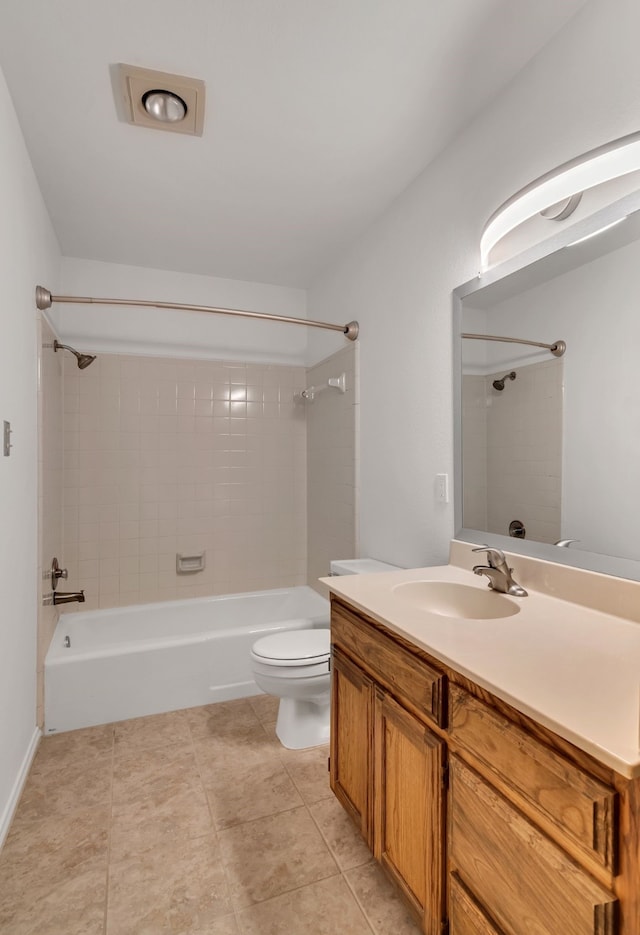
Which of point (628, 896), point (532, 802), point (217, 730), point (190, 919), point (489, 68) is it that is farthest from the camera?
point (217, 730)

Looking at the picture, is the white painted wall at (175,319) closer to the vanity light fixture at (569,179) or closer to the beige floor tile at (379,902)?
the vanity light fixture at (569,179)

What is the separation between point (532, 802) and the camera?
0.80 meters

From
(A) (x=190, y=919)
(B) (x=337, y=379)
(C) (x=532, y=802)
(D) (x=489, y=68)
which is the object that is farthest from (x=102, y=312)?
(C) (x=532, y=802)

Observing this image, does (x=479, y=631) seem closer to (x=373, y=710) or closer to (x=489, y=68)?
(x=373, y=710)

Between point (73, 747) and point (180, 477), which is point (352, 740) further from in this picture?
point (180, 477)

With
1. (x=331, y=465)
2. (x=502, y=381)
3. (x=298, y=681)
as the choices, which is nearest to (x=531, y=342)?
(x=502, y=381)

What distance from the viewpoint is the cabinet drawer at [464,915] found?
0.91 m

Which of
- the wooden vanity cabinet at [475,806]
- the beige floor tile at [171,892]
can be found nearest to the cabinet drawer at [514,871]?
the wooden vanity cabinet at [475,806]

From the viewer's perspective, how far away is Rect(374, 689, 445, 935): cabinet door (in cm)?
106

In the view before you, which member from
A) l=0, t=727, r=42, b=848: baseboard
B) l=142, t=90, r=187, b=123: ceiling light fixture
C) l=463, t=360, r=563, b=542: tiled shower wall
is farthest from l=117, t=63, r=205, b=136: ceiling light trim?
l=0, t=727, r=42, b=848: baseboard

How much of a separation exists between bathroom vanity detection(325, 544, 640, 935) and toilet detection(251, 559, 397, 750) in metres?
0.46

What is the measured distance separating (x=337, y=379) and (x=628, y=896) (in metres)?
2.47

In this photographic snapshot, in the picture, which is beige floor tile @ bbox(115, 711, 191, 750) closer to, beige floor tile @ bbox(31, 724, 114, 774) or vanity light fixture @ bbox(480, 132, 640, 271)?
beige floor tile @ bbox(31, 724, 114, 774)

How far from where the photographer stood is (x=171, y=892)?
4.49 feet
